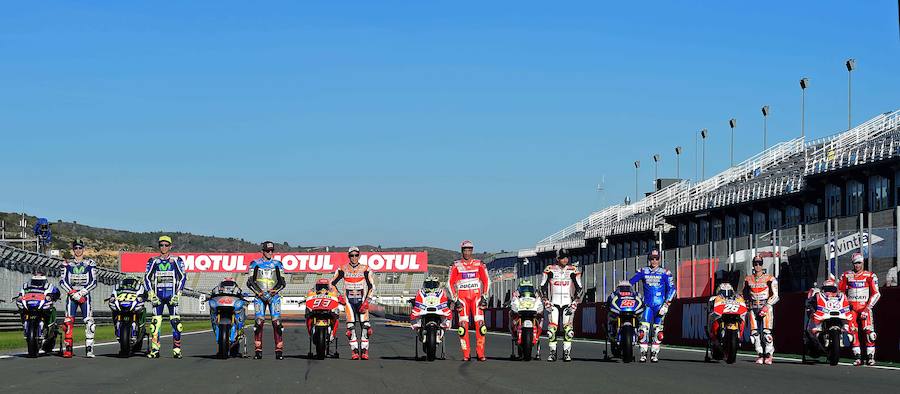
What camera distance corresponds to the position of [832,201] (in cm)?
5934

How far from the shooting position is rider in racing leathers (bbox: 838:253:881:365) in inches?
856

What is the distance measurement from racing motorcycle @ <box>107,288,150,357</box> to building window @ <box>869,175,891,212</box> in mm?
38664

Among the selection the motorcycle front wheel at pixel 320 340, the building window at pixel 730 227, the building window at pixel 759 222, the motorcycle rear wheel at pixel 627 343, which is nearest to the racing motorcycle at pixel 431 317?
the motorcycle front wheel at pixel 320 340

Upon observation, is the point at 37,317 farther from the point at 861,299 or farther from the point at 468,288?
the point at 861,299

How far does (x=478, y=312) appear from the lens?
70.4 feet

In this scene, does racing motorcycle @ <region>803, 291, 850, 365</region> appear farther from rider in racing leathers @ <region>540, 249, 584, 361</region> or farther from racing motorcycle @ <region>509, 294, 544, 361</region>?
racing motorcycle @ <region>509, 294, 544, 361</region>

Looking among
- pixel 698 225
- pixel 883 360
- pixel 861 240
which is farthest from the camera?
pixel 698 225

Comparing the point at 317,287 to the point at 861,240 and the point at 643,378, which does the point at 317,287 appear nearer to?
the point at 643,378

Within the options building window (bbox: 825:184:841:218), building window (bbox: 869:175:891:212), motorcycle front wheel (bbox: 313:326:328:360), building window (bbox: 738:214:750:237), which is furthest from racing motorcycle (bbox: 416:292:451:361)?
building window (bbox: 738:214:750:237)

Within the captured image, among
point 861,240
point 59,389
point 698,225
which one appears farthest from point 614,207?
point 59,389

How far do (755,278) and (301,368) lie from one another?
825cm

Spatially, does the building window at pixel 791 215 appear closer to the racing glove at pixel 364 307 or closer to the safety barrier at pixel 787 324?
the safety barrier at pixel 787 324

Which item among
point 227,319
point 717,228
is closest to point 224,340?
point 227,319

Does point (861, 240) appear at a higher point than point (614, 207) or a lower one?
lower
